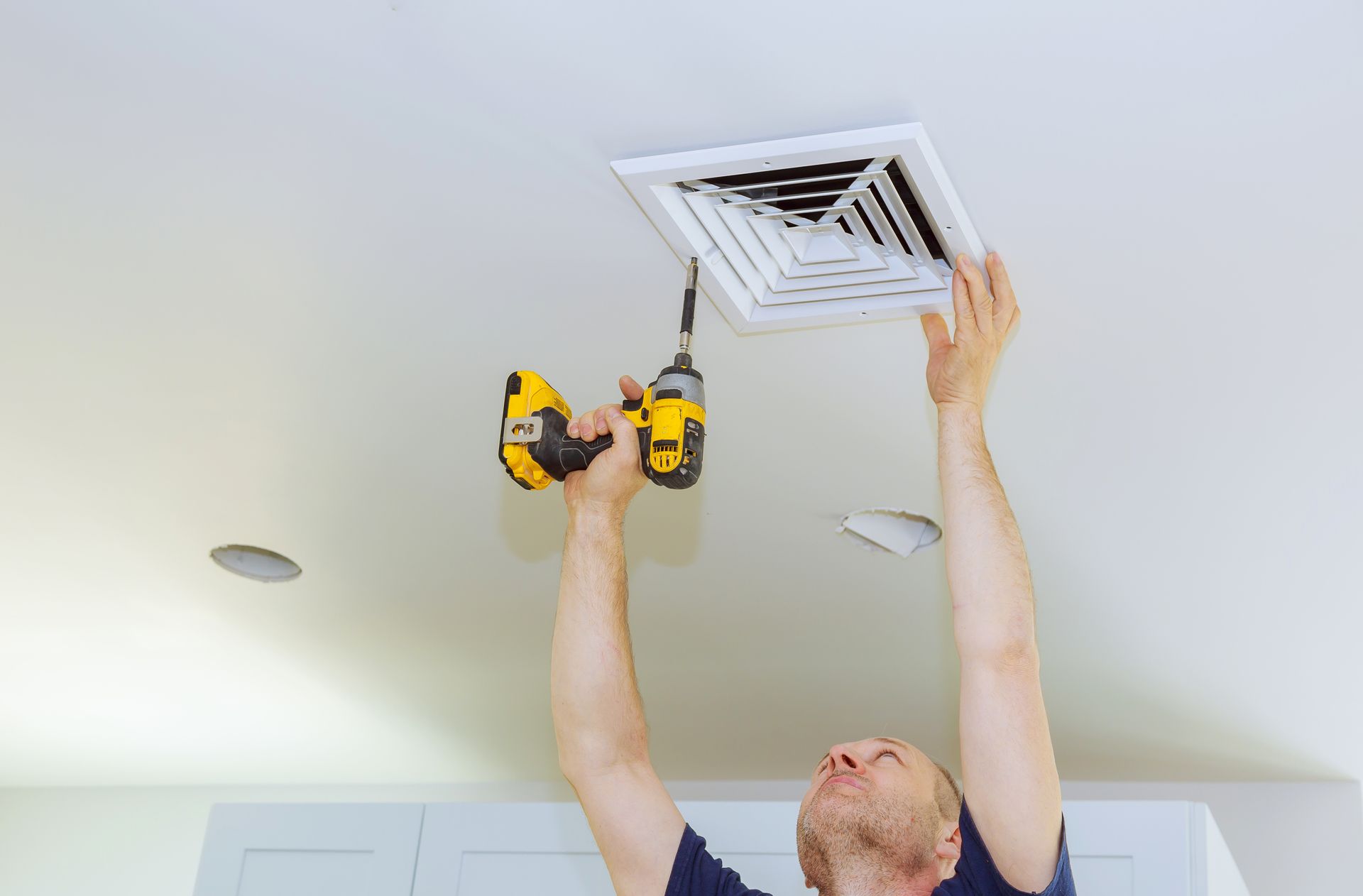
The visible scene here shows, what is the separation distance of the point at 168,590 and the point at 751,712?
4.23 feet

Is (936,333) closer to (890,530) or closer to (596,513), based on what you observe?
(596,513)

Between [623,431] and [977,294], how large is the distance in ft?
1.37

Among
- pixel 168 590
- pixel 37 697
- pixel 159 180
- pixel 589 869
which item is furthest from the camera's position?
pixel 37 697

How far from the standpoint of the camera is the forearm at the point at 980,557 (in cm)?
117

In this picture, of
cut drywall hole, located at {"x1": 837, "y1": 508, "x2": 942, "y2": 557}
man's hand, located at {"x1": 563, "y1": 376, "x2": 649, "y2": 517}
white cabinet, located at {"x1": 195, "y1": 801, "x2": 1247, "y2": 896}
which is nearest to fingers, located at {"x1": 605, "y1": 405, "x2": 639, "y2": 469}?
man's hand, located at {"x1": 563, "y1": 376, "x2": 649, "y2": 517}


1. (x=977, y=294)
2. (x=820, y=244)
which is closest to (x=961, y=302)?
(x=977, y=294)

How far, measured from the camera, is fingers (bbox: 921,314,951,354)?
4.56ft

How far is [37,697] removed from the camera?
311 cm

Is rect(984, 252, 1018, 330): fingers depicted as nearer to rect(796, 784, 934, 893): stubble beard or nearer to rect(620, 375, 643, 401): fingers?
rect(620, 375, 643, 401): fingers

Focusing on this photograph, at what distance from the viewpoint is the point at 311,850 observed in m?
2.28

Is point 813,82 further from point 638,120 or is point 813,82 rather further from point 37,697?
point 37,697

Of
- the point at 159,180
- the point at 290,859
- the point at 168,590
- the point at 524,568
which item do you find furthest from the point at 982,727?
the point at 168,590

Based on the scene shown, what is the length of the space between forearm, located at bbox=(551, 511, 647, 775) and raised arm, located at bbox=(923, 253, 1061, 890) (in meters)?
0.41

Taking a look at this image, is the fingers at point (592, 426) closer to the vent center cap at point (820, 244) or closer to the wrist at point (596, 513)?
the wrist at point (596, 513)
